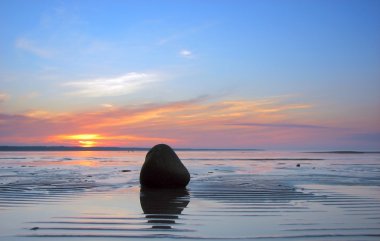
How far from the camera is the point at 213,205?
30.5 ft

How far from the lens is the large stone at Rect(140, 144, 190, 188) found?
13531mm

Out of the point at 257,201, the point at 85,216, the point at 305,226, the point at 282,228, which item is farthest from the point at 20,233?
the point at 257,201

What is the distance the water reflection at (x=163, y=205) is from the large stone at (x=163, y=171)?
516 millimetres

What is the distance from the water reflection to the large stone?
52 centimetres

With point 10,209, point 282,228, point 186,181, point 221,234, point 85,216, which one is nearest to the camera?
point 221,234

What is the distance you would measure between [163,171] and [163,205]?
14.0ft

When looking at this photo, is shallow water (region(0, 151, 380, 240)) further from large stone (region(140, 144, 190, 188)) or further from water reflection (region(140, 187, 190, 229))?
large stone (region(140, 144, 190, 188))

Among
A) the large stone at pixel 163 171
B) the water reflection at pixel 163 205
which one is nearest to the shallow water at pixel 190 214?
the water reflection at pixel 163 205

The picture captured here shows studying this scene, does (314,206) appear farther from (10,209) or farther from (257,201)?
(10,209)

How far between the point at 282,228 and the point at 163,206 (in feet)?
11.3

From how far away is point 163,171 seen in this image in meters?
13.7

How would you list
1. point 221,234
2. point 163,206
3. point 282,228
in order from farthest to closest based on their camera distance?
point 163,206 → point 282,228 → point 221,234

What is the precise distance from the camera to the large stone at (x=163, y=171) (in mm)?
13531

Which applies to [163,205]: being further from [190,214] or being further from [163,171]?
[163,171]
